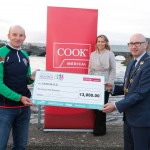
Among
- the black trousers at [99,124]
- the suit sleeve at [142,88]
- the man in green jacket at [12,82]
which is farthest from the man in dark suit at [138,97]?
the black trousers at [99,124]

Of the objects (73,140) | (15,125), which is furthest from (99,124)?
(15,125)

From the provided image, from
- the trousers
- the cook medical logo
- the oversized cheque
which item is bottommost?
the trousers

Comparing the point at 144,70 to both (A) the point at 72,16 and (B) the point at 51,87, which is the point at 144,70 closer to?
(B) the point at 51,87

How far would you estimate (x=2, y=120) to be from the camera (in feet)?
11.4

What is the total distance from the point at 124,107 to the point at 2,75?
1461 millimetres

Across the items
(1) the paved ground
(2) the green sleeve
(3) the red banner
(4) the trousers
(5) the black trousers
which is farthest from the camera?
(5) the black trousers

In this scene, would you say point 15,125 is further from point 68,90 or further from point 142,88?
point 142,88

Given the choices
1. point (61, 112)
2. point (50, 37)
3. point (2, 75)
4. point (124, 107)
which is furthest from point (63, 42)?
point (124, 107)

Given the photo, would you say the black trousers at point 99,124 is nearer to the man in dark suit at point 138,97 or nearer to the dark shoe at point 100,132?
the dark shoe at point 100,132

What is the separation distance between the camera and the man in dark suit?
10.1ft

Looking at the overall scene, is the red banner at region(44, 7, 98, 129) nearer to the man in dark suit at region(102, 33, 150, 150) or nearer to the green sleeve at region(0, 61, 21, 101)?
the green sleeve at region(0, 61, 21, 101)

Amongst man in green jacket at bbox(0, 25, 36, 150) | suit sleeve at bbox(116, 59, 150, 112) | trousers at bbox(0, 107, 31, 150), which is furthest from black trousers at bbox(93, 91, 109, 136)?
suit sleeve at bbox(116, 59, 150, 112)

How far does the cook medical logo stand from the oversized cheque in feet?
3.38

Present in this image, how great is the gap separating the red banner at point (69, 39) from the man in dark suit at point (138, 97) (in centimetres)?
181
